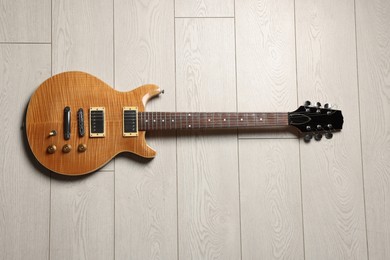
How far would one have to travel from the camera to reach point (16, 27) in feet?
4.32

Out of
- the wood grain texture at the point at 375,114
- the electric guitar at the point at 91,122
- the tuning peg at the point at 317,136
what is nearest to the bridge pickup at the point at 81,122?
the electric guitar at the point at 91,122

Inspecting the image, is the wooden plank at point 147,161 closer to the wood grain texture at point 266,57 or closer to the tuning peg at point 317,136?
the wood grain texture at point 266,57

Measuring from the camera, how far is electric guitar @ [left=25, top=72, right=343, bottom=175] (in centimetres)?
121

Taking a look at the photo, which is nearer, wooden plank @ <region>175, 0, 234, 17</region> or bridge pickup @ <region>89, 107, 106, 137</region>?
bridge pickup @ <region>89, 107, 106, 137</region>

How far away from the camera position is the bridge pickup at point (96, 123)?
1217 mm

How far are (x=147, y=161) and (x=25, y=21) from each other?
71 centimetres

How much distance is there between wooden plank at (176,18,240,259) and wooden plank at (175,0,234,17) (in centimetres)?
3

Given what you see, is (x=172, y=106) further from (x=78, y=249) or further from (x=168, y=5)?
(x=78, y=249)

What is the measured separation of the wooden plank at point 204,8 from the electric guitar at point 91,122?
34 centimetres

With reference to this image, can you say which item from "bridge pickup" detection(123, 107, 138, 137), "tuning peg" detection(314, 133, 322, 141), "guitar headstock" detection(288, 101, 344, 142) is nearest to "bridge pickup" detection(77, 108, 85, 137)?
"bridge pickup" detection(123, 107, 138, 137)

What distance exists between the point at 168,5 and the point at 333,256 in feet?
3.80

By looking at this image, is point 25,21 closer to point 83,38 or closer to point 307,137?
point 83,38

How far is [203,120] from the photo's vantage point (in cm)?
125

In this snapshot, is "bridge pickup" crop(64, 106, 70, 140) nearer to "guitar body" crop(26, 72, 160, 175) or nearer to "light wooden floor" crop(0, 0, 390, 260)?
"guitar body" crop(26, 72, 160, 175)
